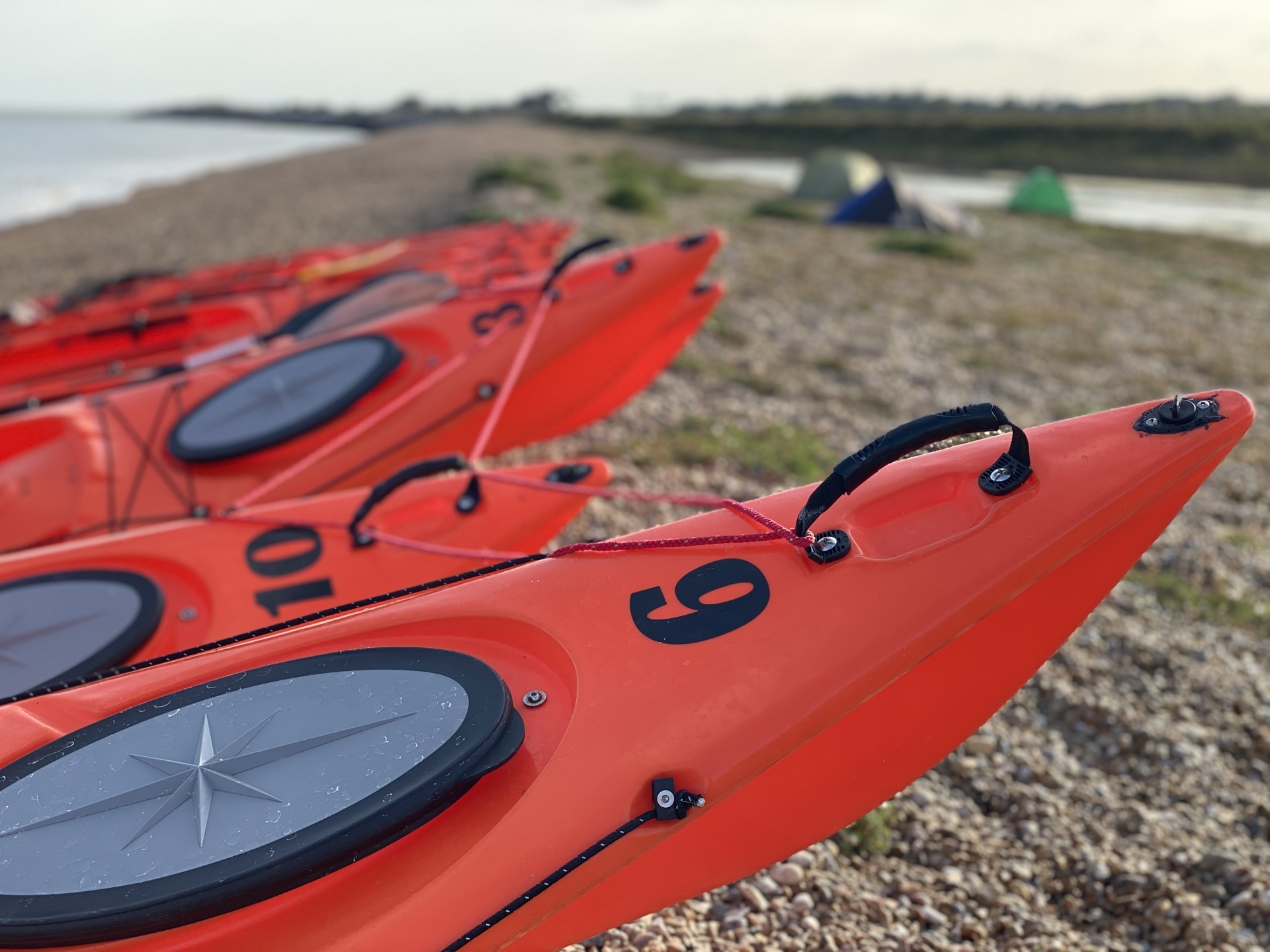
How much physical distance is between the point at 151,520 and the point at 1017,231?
14.8m

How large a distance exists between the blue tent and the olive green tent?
479 cm

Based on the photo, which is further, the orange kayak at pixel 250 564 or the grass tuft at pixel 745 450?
the grass tuft at pixel 745 450

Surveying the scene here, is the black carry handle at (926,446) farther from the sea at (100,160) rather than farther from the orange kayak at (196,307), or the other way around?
the sea at (100,160)

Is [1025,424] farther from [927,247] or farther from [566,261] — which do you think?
[927,247]

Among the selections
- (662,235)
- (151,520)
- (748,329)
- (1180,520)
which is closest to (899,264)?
(662,235)

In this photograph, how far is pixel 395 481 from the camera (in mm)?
2619

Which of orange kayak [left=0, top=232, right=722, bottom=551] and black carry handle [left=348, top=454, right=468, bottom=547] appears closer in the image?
black carry handle [left=348, top=454, right=468, bottom=547]

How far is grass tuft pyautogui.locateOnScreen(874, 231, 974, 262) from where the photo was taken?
11.3 m

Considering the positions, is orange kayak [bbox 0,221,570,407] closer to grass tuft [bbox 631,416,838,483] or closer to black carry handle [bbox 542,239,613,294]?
black carry handle [bbox 542,239,613,294]

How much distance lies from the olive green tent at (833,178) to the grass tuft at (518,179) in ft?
19.4

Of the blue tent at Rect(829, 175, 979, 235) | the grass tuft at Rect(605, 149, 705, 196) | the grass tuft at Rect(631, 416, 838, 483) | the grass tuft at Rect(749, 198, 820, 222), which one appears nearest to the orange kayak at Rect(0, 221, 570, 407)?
the grass tuft at Rect(631, 416, 838, 483)

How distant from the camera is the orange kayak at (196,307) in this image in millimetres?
5133

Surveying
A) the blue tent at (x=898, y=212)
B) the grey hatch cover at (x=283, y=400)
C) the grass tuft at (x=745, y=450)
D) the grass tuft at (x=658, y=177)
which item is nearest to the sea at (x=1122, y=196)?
the grass tuft at (x=658, y=177)

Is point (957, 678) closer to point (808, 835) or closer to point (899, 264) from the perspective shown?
point (808, 835)
